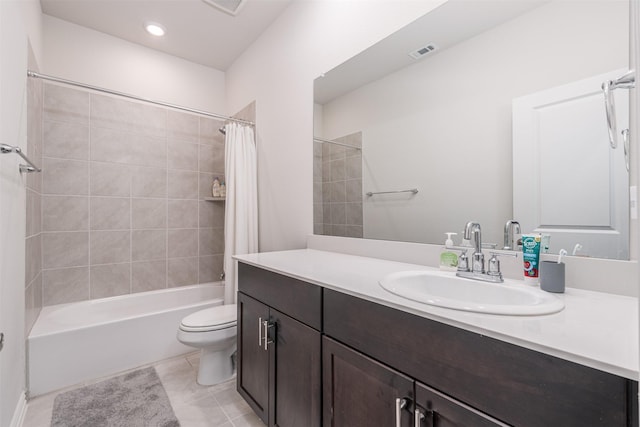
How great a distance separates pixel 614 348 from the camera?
1.69ft

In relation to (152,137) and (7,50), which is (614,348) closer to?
(7,50)

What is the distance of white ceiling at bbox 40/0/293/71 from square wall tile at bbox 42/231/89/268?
170cm

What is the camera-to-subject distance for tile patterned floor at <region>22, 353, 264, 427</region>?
1.51 metres

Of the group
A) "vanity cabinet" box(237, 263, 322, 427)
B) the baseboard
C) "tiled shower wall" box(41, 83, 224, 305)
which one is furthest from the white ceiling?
the baseboard

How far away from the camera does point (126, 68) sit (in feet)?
8.54

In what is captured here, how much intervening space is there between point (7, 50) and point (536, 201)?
225 centimetres

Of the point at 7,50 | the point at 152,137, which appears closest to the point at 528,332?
the point at 7,50

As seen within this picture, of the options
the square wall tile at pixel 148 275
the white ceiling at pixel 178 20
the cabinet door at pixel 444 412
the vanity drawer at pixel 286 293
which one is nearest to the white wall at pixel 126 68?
the white ceiling at pixel 178 20

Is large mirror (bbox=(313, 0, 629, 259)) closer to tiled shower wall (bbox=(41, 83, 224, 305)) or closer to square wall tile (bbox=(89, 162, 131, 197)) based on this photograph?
tiled shower wall (bbox=(41, 83, 224, 305))

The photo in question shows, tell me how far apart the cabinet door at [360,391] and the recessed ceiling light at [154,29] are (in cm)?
274

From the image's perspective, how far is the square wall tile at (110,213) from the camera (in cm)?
246

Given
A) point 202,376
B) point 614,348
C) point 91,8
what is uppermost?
point 91,8

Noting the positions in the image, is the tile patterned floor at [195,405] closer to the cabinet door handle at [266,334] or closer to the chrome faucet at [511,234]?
the cabinet door handle at [266,334]

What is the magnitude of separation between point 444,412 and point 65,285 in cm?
284
